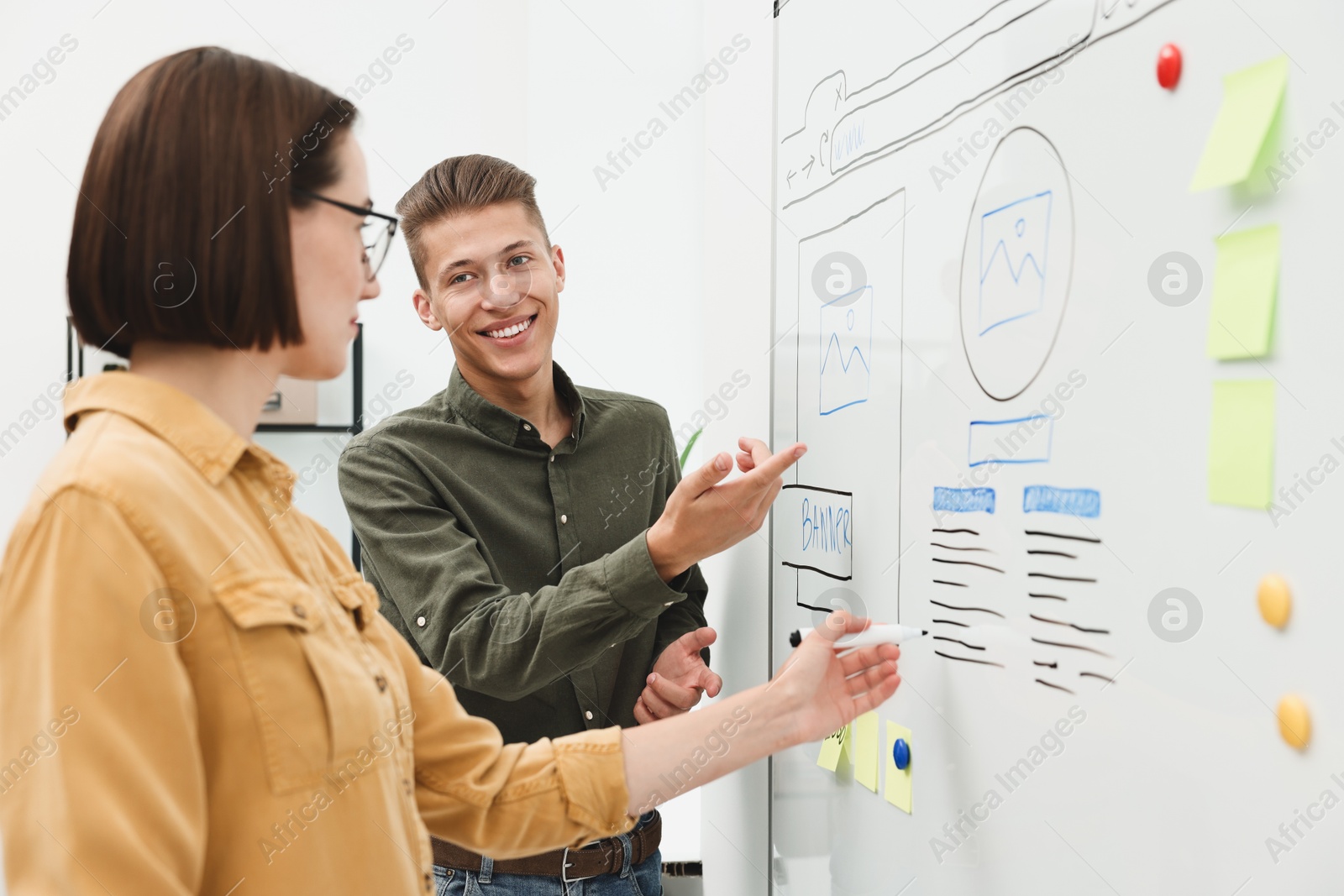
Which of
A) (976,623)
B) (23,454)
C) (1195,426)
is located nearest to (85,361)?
(23,454)

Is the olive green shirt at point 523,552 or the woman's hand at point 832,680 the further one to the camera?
the olive green shirt at point 523,552

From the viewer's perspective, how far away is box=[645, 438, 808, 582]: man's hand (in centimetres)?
95

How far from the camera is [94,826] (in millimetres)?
458

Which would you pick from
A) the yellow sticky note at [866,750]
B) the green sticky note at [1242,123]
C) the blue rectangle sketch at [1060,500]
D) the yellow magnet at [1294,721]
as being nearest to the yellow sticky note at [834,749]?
the yellow sticky note at [866,750]

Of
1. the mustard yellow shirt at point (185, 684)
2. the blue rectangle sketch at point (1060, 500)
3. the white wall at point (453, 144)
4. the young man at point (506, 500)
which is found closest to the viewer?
the mustard yellow shirt at point (185, 684)

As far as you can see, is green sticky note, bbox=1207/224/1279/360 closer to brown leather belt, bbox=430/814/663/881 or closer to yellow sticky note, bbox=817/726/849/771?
yellow sticky note, bbox=817/726/849/771

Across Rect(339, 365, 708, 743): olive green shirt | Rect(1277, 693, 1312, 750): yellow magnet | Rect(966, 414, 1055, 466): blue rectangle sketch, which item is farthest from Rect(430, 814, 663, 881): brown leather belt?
Rect(1277, 693, 1312, 750): yellow magnet

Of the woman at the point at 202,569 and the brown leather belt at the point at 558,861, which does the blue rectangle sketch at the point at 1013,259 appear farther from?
the brown leather belt at the point at 558,861

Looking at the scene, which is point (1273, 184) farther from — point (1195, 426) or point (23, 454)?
point (23, 454)

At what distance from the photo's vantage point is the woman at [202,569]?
1.54 ft

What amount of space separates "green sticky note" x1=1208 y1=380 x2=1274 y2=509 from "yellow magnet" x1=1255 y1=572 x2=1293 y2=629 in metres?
0.04

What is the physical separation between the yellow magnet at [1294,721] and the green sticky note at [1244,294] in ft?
0.56

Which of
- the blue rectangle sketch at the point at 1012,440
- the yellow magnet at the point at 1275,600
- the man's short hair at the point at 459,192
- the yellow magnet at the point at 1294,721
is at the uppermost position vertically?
the man's short hair at the point at 459,192

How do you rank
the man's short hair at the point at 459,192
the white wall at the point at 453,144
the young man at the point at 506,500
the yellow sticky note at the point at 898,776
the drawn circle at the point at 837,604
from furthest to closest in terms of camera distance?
1. the white wall at the point at 453,144
2. the man's short hair at the point at 459,192
3. the young man at the point at 506,500
4. the drawn circle at the point at 837,604
5. the yellow sticky note at the point at 898,776
